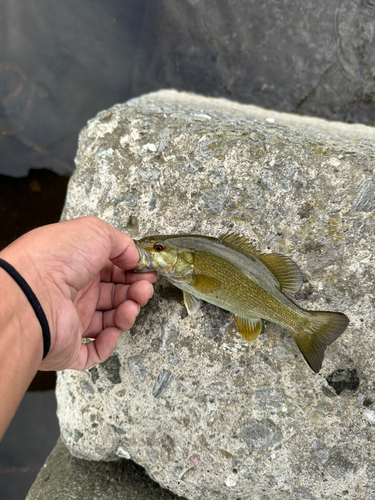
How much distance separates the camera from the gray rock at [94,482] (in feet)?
11.1

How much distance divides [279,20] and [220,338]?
15.1 feet

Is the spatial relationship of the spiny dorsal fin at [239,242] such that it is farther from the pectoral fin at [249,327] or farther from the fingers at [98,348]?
the fingers at [98,348]

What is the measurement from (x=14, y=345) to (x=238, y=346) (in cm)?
186

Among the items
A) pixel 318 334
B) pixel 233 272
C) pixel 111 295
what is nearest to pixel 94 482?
pixel 111 295

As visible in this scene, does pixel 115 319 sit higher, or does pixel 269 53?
pixel 269 53

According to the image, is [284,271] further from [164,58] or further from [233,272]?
[164,58]

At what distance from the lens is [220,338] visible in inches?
128

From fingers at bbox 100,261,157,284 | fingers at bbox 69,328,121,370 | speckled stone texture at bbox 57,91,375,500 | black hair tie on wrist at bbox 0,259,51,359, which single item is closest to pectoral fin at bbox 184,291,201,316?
speckled stone texture at bbox 57,91,375,500

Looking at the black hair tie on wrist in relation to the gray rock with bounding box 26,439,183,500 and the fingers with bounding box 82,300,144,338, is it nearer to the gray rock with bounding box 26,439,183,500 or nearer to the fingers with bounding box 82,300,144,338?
the fingers with bounding box 82,300,144,338

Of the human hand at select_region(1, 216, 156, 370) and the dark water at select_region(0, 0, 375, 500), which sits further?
the dark water at select_region(0, 0, 375, 500)

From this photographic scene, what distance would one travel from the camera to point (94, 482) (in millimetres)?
3479

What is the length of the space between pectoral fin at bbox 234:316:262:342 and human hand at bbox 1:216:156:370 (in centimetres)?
88

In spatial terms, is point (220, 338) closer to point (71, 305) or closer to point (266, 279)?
point (266, 279)

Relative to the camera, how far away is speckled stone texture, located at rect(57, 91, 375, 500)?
3082 millimetres
